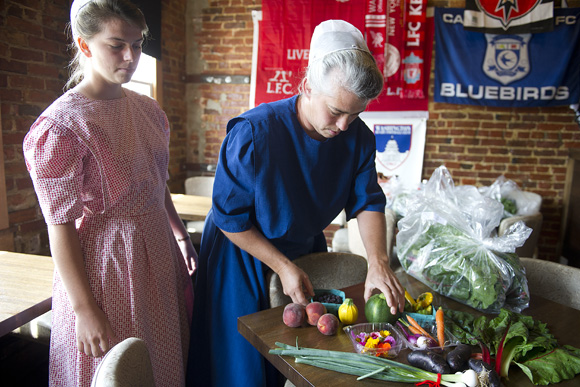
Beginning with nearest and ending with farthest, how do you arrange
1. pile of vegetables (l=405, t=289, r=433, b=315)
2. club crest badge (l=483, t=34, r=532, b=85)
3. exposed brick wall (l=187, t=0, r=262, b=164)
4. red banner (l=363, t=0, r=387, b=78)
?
pile of vegetables (l=405, t=289, r=433, b=315), club crest badge (l=483, t=34, r=532, b=85), red banner (l=363, t=0, r=387, b=78), exposed brick wall (l=187, t=0, r=262, b=164)

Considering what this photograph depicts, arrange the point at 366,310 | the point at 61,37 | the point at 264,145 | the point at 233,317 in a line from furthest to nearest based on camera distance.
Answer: the point at 61,37, the point at 233,317, the point at 264,145, the point at 366,310

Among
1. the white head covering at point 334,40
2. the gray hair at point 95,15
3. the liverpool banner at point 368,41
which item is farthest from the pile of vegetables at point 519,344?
the liverpool banner at point 368,41

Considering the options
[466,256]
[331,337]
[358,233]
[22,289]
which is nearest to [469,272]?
[466,256]

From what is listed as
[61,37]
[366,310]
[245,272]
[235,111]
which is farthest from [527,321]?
[235,111]

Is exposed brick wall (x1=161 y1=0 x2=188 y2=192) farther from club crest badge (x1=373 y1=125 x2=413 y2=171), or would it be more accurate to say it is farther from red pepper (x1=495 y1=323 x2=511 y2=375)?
red pepper (x1=495 y1=323 x2=511 y2=375)

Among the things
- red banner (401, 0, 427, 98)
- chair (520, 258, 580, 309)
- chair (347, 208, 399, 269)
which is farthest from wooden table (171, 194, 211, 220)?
red banner (401, 0, 427, 98)

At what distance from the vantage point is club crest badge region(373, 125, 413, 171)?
459 centimetres

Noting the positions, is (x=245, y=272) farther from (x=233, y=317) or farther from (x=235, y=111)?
(x=235, y=111)

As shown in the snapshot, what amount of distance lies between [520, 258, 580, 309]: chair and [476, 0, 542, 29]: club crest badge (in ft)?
10.8

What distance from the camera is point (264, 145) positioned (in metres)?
1.32

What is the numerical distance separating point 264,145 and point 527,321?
990 mm

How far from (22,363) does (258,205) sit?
1974 mm

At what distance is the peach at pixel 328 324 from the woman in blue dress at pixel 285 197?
0.10 m

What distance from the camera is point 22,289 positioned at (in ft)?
5.16
